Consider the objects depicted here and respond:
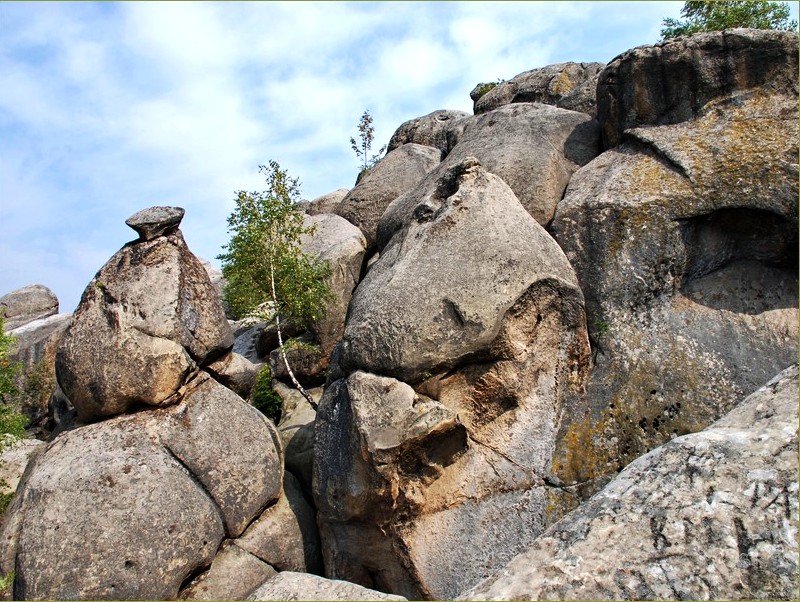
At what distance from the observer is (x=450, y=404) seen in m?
12.2

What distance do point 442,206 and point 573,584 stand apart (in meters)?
9.20

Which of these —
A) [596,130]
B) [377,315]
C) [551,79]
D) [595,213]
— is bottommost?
[377,315]

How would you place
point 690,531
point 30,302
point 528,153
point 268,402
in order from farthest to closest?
1. point 30,302
2. point 268,402
3. point 528,153
4. point 690,531

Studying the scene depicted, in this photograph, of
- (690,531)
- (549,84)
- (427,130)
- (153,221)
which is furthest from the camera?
(427,130)

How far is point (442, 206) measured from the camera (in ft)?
44.3

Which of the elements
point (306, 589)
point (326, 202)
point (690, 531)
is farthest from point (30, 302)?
point (690, 531)

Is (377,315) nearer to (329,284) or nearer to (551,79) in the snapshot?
(329,284)

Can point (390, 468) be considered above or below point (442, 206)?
below

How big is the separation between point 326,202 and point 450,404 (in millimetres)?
16727

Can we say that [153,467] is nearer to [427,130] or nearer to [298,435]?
[298,435]

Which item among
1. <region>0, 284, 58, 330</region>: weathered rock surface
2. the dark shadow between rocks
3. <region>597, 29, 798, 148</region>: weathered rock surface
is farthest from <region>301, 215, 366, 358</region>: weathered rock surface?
<region>0, 284, 58, 330</region>: weathered rock surface

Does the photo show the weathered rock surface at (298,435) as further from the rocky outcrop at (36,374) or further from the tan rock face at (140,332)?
the rocky outcrop at (36,374)

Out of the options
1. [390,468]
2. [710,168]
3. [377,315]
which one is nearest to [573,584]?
[390,468]

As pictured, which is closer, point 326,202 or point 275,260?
point 275,260
